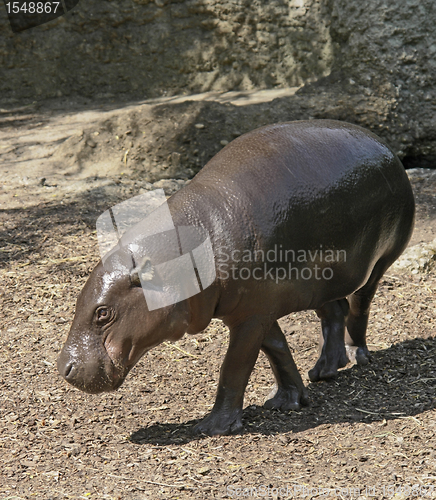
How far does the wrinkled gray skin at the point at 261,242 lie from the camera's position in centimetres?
321

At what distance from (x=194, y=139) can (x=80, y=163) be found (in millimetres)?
1428

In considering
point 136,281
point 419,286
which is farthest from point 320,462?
point 419,286

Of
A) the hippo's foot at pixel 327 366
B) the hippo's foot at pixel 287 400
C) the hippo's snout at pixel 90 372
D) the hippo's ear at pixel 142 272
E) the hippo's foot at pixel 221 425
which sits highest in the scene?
the hippo's ear at pixel 142 272

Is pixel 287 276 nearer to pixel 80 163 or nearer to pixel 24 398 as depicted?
pixel 24 398

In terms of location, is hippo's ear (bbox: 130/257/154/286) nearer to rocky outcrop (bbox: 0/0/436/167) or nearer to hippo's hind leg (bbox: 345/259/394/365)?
hippo's hind leg (bbox: 345/259/394/365)

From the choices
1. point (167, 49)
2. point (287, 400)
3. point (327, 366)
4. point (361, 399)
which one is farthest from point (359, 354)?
point (167, 49)

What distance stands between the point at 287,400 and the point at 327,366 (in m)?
0.48

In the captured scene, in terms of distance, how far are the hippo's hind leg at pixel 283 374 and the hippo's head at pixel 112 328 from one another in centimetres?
69

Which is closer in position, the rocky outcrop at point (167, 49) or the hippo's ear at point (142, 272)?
the hippo's ear at point (142, 272)

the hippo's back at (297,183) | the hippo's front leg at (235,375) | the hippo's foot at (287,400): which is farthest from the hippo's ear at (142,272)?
the hippo's foot at (287,400)

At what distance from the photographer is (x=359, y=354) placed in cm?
439

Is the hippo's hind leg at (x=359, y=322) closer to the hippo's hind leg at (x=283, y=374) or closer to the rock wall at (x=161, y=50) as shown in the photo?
the hippo's hind leg at (x=283, y=374)

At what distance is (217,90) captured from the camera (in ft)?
36.4

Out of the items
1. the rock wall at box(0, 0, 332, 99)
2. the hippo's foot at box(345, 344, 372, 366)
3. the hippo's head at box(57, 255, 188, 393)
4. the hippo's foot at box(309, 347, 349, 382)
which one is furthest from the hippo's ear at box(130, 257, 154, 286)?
the rock wall at box(0, 0, 332, 99)
